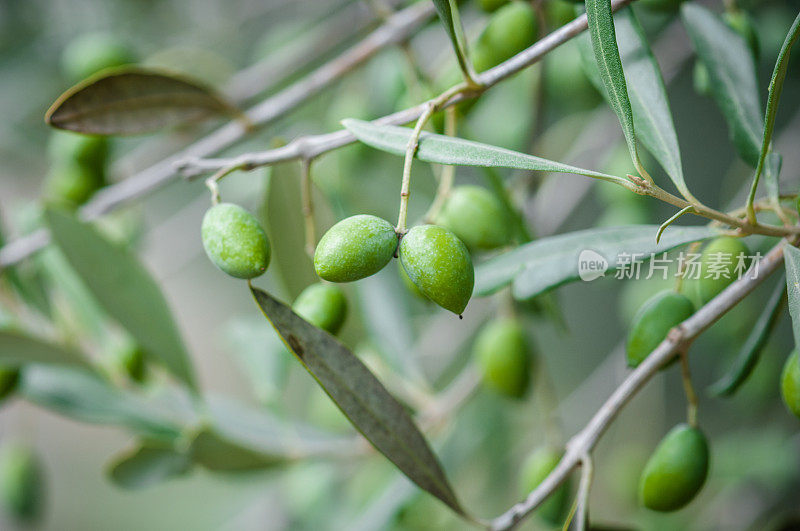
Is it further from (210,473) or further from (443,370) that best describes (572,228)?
(210,473)

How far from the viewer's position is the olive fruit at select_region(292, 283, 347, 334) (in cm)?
56

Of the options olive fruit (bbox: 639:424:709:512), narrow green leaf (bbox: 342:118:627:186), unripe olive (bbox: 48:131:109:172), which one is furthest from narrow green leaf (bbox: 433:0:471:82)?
unripe olive (bbox: 48:131:109:172)

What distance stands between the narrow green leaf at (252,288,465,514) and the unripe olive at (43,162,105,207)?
72 cm

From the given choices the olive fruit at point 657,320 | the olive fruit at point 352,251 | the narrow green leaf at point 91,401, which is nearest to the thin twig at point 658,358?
the olive fruit at point 657,320

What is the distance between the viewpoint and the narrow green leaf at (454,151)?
0.43 metres

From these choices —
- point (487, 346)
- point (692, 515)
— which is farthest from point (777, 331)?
point (487, 346)

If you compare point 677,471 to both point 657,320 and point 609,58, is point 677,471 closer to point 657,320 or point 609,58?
point 657,320

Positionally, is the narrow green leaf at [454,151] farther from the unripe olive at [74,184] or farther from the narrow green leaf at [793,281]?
the unripe olive at [74,184]

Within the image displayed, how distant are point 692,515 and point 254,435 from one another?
1286 mm

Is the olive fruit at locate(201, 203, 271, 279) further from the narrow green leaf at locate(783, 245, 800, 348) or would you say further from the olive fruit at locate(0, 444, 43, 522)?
the olive fruit at locate(0, 444, 43, 522)

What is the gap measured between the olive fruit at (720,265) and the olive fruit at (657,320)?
2 centimetres

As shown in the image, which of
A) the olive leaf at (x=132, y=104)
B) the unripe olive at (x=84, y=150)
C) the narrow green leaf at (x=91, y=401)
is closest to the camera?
the olive leaf at (x=132, y=104)

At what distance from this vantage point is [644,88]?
56 cm

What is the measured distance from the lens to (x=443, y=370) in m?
1.50
